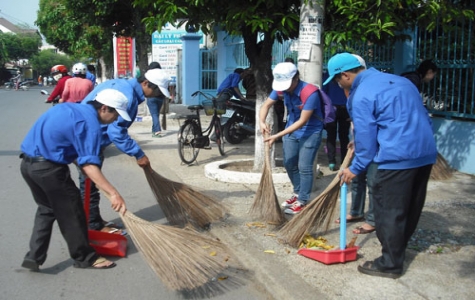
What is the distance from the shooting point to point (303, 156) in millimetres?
5418

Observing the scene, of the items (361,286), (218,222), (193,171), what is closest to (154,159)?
(193,171)

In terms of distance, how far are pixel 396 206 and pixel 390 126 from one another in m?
0.58

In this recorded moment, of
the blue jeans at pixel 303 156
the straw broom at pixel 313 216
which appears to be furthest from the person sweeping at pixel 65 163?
the blue jeans at pixel 303 156

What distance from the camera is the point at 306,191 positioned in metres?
5.45

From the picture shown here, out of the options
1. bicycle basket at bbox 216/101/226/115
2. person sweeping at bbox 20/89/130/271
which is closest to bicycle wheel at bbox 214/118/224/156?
bicycle basket at bbox 216/101/226/115

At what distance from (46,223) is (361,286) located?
7.88 ft

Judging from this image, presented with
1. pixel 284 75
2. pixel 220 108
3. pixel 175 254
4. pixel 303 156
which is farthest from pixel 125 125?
pixel 220 108

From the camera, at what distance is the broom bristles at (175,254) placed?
3605 mm

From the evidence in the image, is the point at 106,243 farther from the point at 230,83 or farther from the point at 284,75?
the point at 230,83

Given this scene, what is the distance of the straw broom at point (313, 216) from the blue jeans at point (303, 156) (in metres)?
0.78

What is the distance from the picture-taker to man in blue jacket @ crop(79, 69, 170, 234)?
184 inches

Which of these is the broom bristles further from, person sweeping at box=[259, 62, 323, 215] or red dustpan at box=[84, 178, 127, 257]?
person sweeping at box=[259, 62, 323, 215]

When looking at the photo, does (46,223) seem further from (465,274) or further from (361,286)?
(465,274)

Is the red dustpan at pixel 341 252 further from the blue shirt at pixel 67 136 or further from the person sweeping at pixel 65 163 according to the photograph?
the blue shirt at pixel 67 136
